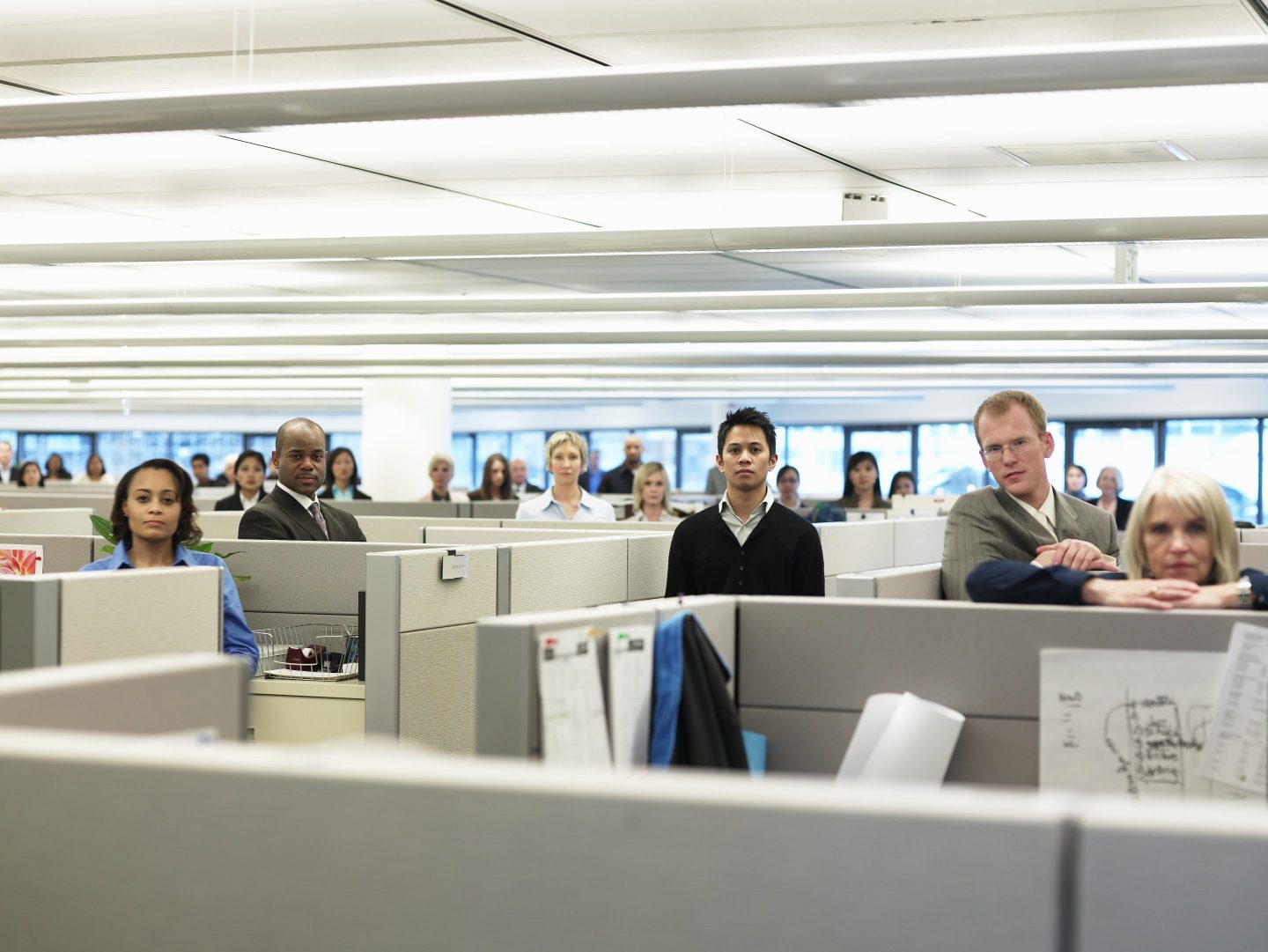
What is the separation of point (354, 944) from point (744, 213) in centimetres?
567

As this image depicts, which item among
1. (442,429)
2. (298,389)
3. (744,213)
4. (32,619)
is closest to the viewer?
→ (32,619)

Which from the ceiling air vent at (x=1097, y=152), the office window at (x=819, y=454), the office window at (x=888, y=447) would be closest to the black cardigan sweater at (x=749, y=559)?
the ceiling air vent at (x=1097, y=152)

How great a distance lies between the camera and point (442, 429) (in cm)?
1249

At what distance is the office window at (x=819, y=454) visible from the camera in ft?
61.8

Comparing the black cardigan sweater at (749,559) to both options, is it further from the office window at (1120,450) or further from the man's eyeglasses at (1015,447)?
the office window at (1120,450)

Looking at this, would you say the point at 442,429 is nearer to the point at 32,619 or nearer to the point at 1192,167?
the point at 1192,167

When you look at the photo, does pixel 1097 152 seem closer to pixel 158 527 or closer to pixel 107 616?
pixel 158 527

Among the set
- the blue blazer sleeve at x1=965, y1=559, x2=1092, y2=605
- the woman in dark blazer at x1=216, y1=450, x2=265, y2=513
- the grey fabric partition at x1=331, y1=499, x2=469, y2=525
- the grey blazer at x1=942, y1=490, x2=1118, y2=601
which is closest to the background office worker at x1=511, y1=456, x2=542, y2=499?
the grey fabric partition at x1=331, y1=499, x2=469, y2=525

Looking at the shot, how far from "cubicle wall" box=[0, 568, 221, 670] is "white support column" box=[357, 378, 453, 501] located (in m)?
9.31

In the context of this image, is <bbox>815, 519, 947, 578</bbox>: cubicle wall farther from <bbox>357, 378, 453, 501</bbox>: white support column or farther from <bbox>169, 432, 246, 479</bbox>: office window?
<bbox>169, 432, 246, 479</bbox>: office window

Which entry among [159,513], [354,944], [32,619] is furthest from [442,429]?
[354,944]

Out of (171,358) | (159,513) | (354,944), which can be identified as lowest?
(354,944)

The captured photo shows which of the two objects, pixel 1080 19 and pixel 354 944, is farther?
pixel 1080 19

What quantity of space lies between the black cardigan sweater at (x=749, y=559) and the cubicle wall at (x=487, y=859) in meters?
2.38
